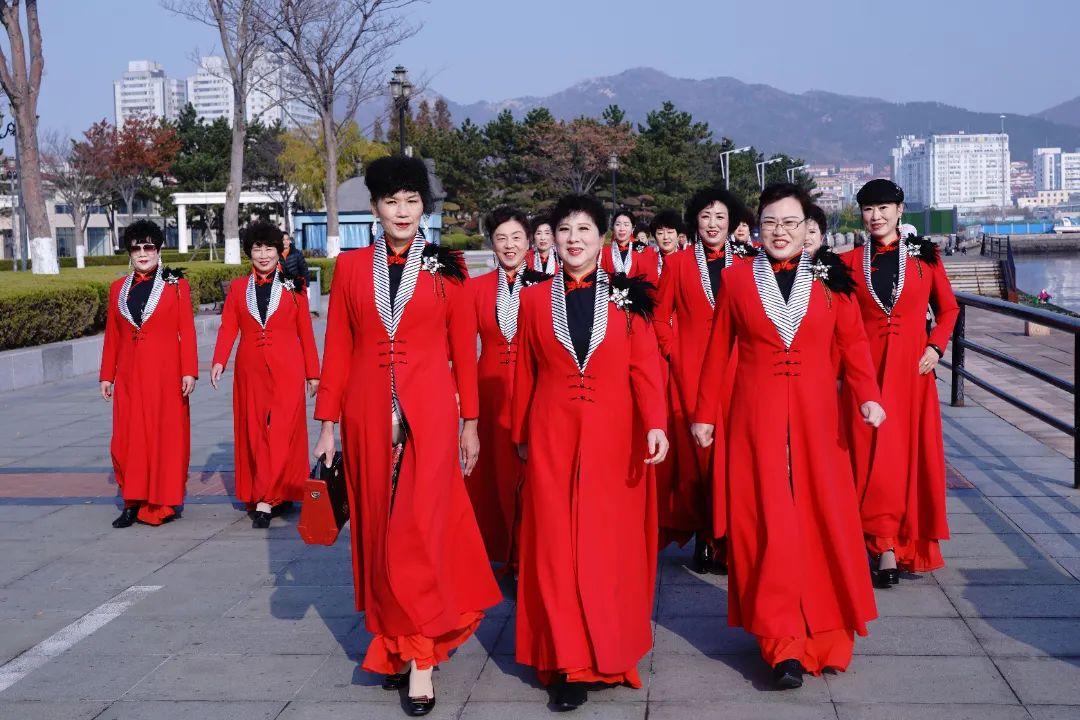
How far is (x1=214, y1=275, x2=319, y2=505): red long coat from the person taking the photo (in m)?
8.15

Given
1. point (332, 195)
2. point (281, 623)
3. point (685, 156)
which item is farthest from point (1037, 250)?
point (281, 623)

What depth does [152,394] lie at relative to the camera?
26.5ft

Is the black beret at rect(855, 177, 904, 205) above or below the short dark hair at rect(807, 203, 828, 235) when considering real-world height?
above

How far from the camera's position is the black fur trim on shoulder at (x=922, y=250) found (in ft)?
21.6

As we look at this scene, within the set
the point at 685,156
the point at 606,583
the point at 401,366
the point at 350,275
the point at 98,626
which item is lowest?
the point at 98,626

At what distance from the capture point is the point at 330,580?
6578 mm

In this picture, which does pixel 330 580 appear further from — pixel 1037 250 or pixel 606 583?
pixel 1037 250

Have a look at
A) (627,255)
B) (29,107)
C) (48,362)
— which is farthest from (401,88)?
(627,255)

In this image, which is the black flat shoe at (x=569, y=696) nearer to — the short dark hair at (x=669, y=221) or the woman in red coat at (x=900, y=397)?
the woman in red coat at (x=900, y=397)

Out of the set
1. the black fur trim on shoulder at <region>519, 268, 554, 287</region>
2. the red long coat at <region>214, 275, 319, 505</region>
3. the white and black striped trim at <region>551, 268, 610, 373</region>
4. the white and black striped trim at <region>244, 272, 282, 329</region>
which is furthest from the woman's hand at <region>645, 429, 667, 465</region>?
the white and black striped trim at <region>244, 272, 282, 329</region>

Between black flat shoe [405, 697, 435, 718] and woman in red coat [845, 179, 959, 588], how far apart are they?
8.52 feet

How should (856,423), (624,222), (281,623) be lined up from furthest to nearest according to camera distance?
(624,222), (856,423), (281,623)

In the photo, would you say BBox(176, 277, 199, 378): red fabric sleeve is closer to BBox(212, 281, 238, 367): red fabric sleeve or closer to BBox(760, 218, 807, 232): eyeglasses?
BBox(212, 281, 238, 367): red fabric sleeve

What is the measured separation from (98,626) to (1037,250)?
3685 inches
